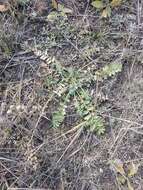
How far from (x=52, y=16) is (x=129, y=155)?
113 centimetres

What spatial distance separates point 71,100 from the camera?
2850mm

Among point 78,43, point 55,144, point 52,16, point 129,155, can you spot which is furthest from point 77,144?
point 52,16

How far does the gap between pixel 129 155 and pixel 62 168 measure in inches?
17.8

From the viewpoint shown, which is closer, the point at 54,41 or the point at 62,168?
the point at 62,168

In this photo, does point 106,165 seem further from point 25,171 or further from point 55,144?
point 25,171

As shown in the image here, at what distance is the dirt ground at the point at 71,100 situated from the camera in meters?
2.72

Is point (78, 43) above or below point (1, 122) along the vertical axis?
above

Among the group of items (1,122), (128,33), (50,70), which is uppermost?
(128,33)

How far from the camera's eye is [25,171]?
2.72 m

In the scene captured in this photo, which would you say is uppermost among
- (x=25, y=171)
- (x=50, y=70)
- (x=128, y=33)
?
(x=128, y=33)

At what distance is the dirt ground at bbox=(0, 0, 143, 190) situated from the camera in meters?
2.72

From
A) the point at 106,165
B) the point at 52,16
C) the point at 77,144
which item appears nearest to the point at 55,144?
the point at 77,144

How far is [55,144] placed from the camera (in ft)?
9.12

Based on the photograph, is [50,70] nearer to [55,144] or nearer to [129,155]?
[55,144]
